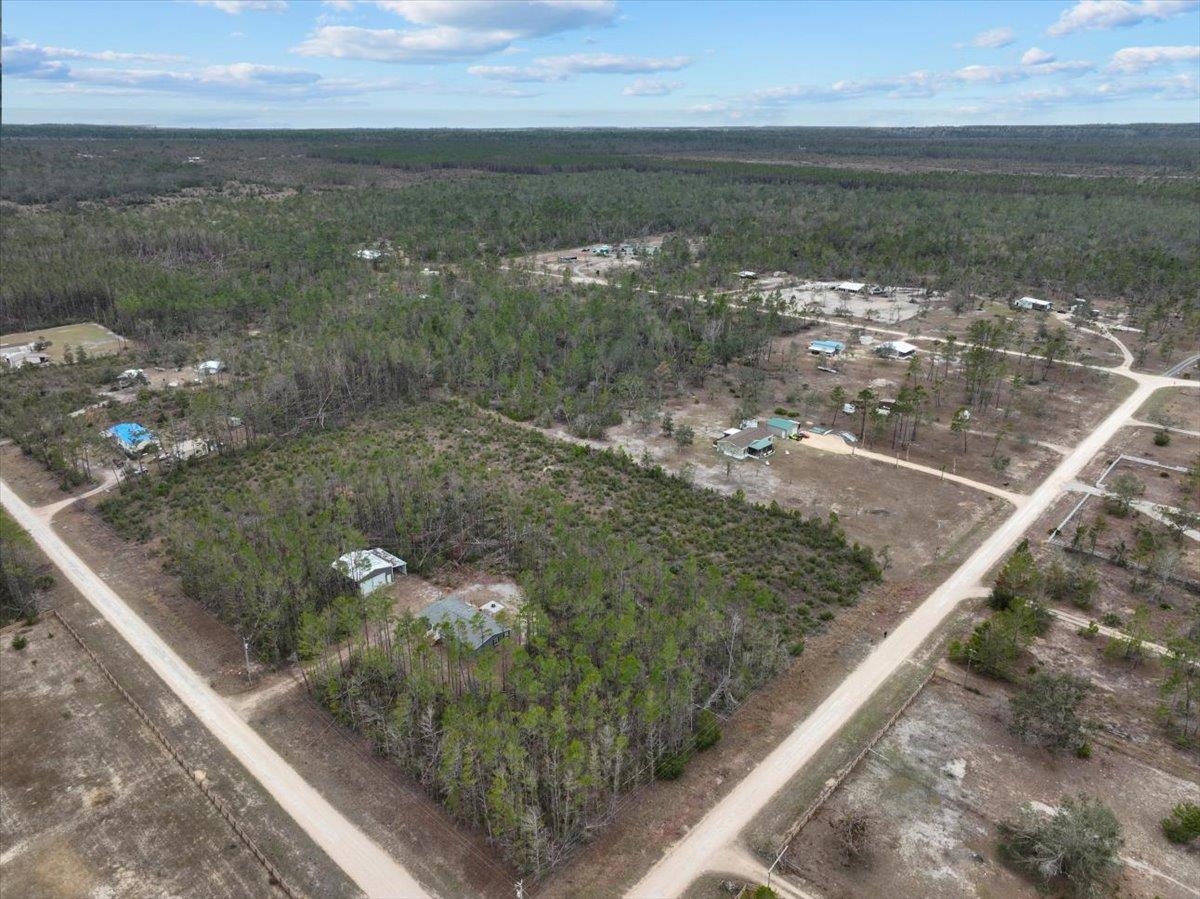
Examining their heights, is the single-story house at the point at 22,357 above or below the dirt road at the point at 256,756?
above

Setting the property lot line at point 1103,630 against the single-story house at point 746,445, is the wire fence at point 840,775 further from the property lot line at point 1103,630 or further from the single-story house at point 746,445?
the single-story house at point 746,445

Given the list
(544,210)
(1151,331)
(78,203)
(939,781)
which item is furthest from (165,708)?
(78,203)

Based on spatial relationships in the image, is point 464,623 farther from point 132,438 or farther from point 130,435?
point 130,435

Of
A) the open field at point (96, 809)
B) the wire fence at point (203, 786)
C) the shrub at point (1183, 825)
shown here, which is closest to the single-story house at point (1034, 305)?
the shrub at point (1183, 825)

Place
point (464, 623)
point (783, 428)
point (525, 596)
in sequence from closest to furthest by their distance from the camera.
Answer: point (464, 623) < point (525, 596) < point (783, 428)

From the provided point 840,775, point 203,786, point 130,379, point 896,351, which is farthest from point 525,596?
point 896,351

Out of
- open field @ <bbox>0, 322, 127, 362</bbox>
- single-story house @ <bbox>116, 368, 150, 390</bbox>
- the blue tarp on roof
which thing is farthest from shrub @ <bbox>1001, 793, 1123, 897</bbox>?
open field @ <bbox>0, 322, 127, 362</bbox>
